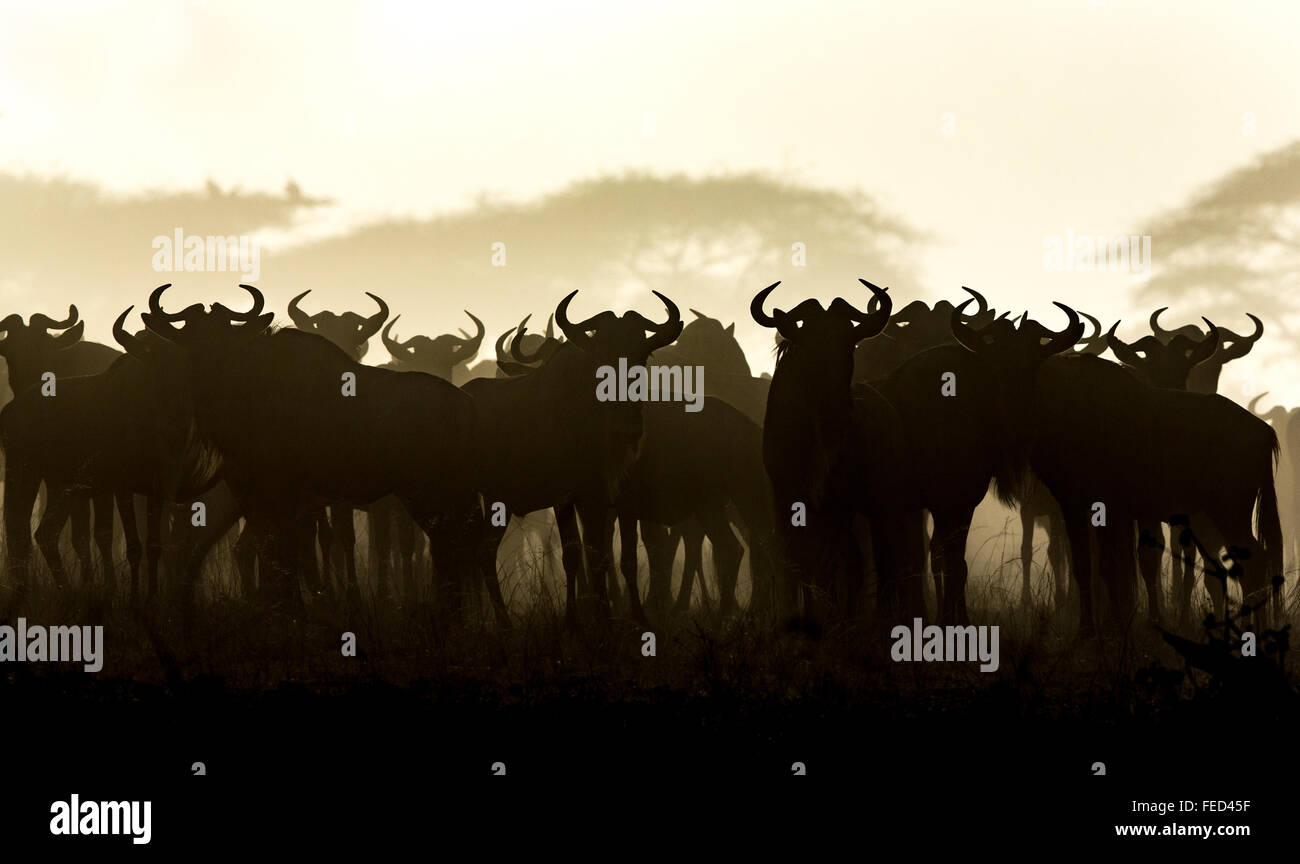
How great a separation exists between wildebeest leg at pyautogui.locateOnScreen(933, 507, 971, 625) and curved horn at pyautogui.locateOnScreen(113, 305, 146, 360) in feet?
23.4

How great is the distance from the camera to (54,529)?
11203 millimetres

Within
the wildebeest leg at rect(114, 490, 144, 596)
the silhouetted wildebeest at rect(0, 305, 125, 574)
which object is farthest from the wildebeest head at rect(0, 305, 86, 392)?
the wildebeest leg at rect(114, 490, 144, 596)

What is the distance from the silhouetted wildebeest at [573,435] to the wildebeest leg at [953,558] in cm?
254

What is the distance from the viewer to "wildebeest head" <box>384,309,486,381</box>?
47.6 feet

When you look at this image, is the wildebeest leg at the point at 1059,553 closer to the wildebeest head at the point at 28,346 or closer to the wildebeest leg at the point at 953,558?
the wildebeest leg at the point at 953,558

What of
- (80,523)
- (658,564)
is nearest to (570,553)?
(658,564)

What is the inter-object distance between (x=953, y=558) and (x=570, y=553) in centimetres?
295

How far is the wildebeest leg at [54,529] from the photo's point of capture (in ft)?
35.3

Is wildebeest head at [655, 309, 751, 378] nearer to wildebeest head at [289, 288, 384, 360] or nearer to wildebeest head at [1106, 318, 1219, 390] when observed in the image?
wildebeest head at [289, 288, 384, 360]

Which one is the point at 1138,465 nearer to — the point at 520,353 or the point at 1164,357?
the point at 1164,357

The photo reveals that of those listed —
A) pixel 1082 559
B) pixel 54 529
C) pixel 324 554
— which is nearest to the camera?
pixel 1082 559

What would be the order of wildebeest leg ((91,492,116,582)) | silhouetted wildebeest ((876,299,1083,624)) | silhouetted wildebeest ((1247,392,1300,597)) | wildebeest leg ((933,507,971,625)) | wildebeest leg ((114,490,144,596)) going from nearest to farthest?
wildebeest leg ((933,507,971,625)) → silhouetted wildebeest ((876,299,1083,624)) → wildebeest leg ((114,490,144,596)) → wildebeest leg ((91,492,116,582)) → silhouetted wildebeest ((1247,392,1300,597))
